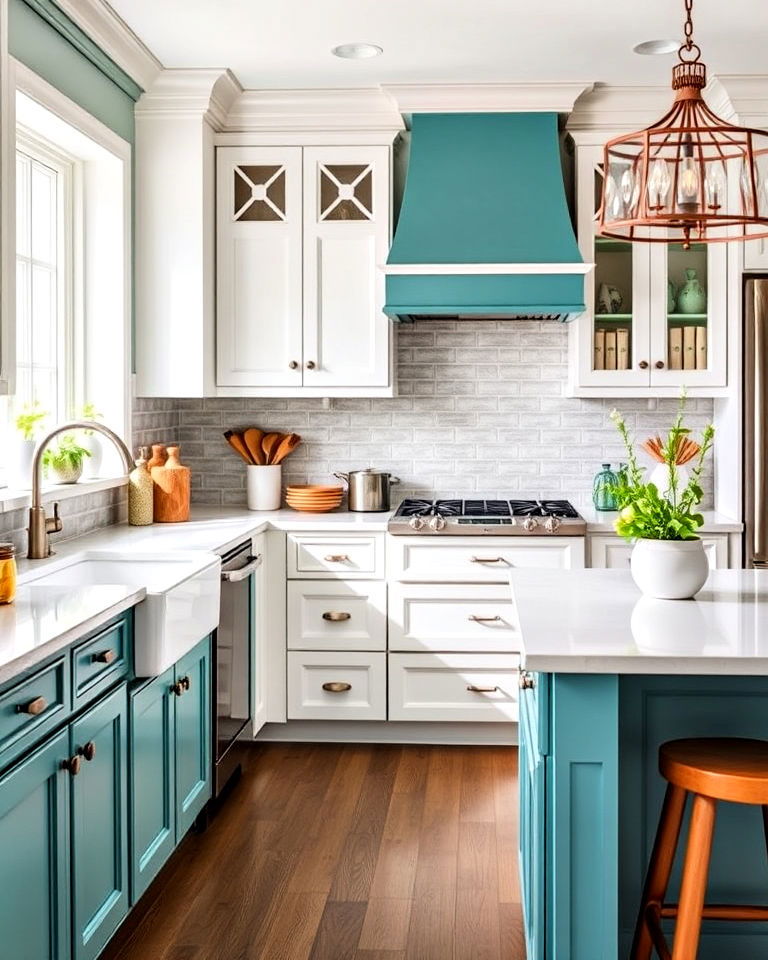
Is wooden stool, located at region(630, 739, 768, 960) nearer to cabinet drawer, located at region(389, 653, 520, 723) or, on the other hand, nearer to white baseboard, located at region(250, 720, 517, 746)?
cabinet drawer, located at region(389, 653, 520, 723)

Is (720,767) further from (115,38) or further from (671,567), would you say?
(115,38)

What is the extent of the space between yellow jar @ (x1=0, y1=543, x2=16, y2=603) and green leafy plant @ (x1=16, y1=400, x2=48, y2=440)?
117cm

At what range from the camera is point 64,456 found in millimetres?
4043

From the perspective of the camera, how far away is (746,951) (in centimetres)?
265

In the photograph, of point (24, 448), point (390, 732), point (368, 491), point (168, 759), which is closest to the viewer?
point (168, 759)

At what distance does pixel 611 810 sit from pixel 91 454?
8.75 feet

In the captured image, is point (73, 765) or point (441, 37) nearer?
point (73, 765)

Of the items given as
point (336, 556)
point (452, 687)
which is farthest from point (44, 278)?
point (452, 687)

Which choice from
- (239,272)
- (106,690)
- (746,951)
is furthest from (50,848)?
(239,272)

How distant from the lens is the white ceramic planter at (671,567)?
2750 millimetres

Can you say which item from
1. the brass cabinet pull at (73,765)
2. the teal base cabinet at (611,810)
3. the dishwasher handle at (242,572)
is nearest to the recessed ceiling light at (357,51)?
the dishwasher handle at (242,572)

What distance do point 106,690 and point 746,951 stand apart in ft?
5.34

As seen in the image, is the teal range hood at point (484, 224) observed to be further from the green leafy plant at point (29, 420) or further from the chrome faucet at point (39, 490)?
the chrome faucet at point (39, 490)

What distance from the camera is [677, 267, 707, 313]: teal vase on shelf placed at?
480cm
